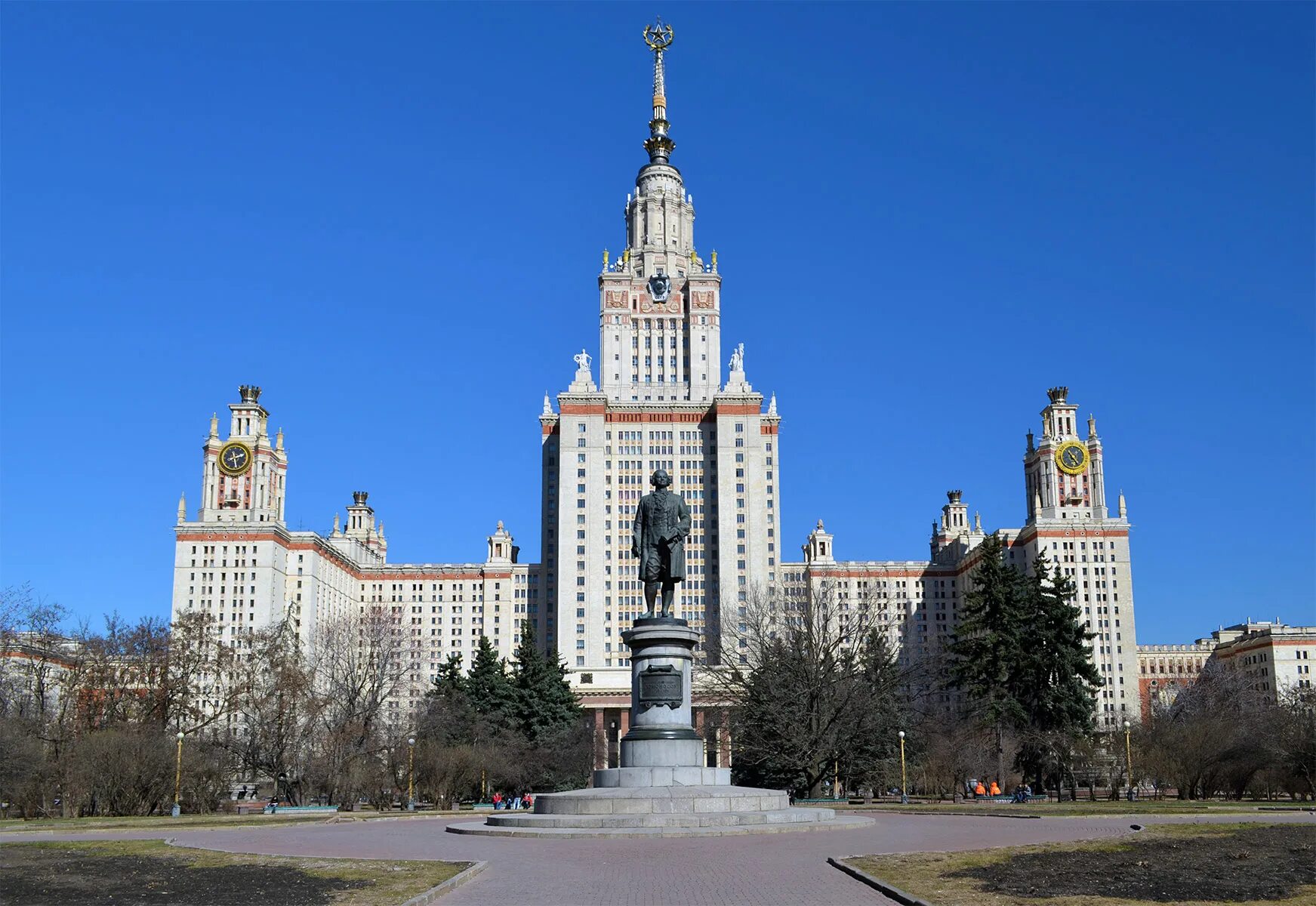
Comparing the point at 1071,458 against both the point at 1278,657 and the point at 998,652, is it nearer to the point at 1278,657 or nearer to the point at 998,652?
the point at 1278,657

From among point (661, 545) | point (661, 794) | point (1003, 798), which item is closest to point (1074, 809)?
point (661, 545)

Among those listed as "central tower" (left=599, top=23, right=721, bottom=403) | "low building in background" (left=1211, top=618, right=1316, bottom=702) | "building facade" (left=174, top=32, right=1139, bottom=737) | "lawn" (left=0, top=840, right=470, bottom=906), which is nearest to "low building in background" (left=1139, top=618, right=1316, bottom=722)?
"low building in background" (left=1211, top=618, right=1316, bottom=702)

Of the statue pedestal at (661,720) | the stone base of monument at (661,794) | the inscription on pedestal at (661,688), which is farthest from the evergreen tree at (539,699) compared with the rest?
the inscription on pedestal at (661,688)

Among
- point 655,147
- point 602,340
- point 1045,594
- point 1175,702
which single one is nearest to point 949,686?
point 1045,594

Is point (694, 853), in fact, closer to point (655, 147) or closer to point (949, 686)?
point (949, 686)

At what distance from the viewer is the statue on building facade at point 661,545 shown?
34.0 m

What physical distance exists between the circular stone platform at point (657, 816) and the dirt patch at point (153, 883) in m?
7.72

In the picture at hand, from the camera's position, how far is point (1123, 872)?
18484 mm

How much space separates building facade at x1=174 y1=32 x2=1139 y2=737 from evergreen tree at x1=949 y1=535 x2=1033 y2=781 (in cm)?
5633

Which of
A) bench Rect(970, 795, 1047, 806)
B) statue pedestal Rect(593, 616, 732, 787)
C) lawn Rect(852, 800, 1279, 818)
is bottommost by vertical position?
bench Rect(970, 795, 1047, 806)

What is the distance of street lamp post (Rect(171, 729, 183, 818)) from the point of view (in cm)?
4669

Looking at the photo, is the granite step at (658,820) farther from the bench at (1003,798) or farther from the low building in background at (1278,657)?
the low building in background at (1278,657)

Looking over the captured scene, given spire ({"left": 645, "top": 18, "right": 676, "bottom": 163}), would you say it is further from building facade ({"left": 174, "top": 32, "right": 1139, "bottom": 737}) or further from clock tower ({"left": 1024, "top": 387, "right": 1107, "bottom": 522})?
clock tower ({"left": 1024, "top": 387, "right": 1107, "bottom": 522})

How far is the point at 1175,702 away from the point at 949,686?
43.4 m
